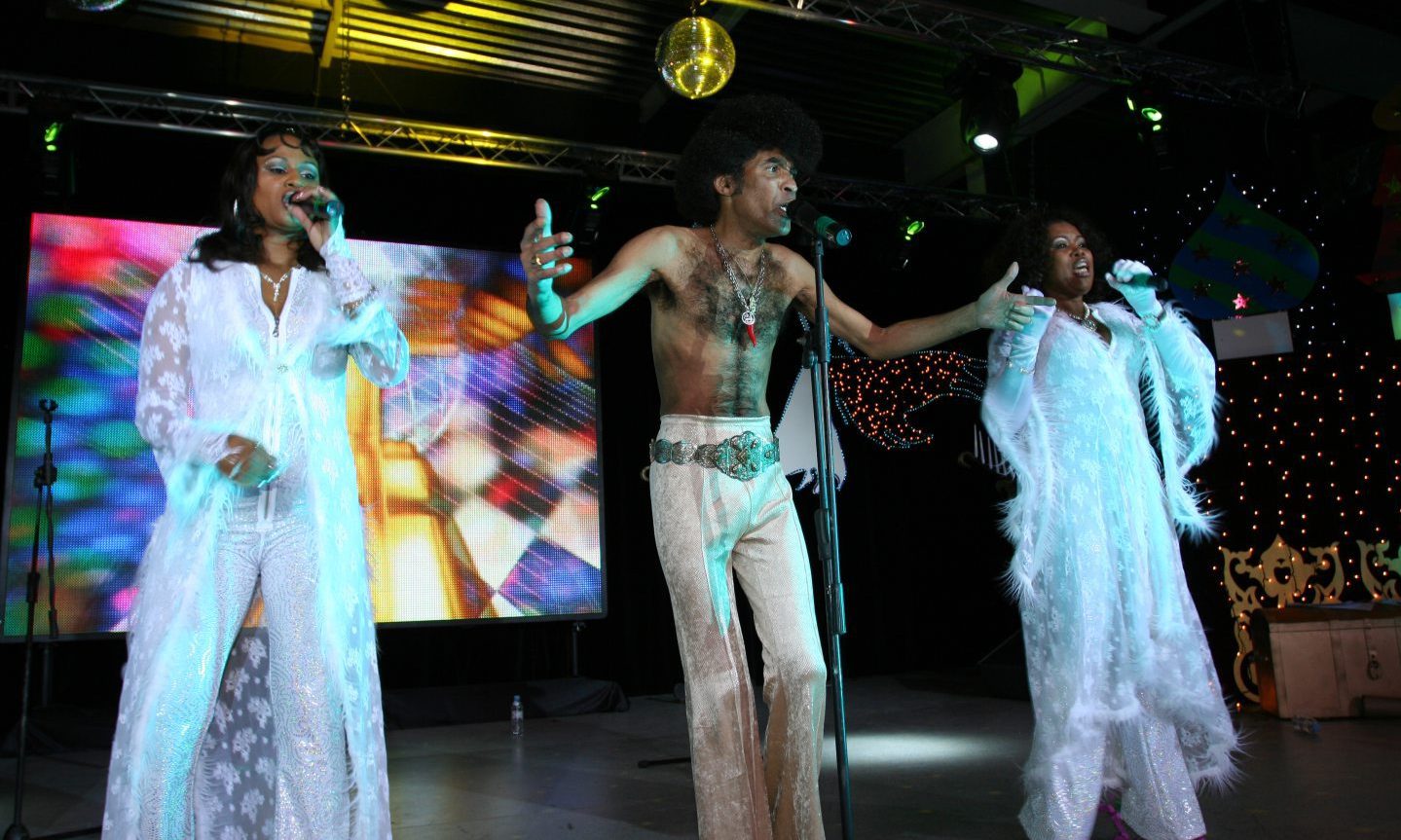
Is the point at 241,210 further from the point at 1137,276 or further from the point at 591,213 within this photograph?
the point at 591,213

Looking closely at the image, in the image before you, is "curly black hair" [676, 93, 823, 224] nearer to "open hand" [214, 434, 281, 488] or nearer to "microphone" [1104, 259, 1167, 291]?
"microphone" [1104, 259, 1167, 291]

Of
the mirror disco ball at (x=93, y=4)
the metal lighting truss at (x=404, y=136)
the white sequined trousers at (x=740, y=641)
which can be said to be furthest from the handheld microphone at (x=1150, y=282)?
the metal lighting truss at (x=404, y=136)

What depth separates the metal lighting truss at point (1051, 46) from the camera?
6.85 metres

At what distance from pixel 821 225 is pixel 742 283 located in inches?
14.7

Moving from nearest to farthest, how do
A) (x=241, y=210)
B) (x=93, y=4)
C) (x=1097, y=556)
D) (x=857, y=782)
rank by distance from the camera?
(x=241, y=210) < (x=1097, y=556) < (x=857, y=782) < (x=93, y=4)

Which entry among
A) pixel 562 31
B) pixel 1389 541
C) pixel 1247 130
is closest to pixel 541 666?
pixel 562 31

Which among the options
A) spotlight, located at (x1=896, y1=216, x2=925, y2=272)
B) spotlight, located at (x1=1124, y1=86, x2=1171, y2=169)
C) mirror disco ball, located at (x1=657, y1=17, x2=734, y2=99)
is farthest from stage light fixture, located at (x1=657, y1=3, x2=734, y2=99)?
spotlight, located at (x1=896, y1=216, x2=925, y2=272)

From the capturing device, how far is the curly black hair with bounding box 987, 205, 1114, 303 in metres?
3.74

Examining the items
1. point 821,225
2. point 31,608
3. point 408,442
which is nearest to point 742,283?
point 821,225

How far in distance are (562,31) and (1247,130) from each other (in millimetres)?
5135

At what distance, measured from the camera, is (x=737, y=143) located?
3.09 m

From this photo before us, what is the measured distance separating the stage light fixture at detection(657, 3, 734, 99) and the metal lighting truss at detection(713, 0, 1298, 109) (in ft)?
3.50

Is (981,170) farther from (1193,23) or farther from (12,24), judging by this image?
(12,24)

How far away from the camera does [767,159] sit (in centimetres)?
304
